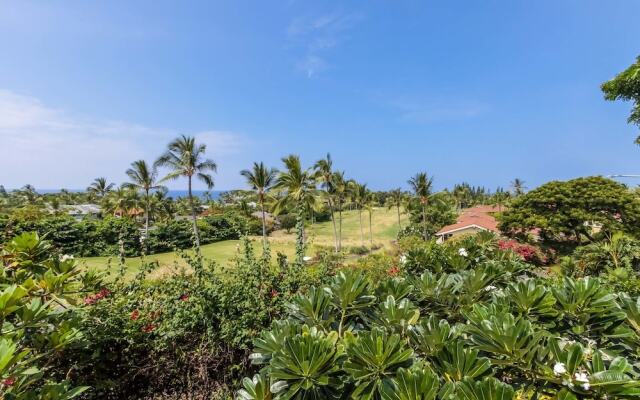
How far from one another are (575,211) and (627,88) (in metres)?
10.9

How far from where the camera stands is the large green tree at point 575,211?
829 inches

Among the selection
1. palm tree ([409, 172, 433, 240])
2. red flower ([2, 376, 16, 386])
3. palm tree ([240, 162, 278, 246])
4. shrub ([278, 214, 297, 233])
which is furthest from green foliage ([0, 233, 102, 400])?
shrub ([278, 214, 297, 233])

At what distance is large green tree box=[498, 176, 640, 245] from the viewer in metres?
21.0

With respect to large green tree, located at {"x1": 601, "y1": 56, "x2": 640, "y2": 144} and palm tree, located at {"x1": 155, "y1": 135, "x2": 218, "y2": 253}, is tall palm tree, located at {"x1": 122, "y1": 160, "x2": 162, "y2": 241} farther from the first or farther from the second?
large green tree, located at {"x1": 601, "y1": 56, "x2": 640, "y2": 144}

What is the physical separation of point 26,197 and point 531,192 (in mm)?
83787

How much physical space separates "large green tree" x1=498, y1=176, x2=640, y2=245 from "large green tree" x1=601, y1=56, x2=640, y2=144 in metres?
9.34

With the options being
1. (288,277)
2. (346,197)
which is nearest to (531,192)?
(346,197)

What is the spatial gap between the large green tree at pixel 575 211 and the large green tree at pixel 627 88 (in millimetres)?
9339

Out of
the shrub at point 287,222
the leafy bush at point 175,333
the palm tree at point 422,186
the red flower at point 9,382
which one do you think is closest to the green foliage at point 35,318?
the red flower at point 9,382

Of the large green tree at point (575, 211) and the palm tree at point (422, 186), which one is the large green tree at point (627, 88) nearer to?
the large green tree at point (575, 211)

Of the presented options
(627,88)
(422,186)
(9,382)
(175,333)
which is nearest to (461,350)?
(9,382)

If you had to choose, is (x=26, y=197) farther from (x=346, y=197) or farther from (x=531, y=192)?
(x=531, y=192)

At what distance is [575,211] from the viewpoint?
21.5 meters

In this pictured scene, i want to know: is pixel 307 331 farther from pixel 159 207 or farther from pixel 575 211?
pixel 159 207
